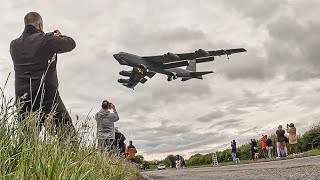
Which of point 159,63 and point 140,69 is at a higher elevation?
point 159,63

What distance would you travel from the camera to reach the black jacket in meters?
4.90

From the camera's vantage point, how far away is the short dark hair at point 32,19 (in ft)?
16.8

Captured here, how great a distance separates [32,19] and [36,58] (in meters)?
0.48

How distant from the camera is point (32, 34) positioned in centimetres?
509

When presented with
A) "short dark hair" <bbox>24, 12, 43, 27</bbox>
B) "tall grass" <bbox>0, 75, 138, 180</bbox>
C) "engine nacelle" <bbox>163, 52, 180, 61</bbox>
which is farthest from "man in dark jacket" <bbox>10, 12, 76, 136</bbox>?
"engine nacelle" <bbox>163, 52, 180, 61</bbox>

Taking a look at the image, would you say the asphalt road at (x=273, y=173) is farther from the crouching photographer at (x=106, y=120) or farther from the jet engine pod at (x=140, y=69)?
the jet engine pod at (x=140, y=69)

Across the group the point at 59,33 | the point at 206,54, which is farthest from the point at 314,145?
the point at 59,33

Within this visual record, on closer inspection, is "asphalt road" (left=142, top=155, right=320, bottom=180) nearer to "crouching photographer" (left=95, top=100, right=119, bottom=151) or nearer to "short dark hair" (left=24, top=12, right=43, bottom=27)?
"crouching photographer" (left=95, top=100, right=119, bottom=151)

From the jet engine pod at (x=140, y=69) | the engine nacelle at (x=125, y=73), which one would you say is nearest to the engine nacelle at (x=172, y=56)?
the jet engine pod at (x=140, y=69)

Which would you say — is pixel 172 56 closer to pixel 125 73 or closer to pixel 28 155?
pixel 125 73

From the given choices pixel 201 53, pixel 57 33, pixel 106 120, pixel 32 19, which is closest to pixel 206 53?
pixel 201 53

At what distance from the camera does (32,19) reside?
5117 millimetres

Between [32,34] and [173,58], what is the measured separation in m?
34.8

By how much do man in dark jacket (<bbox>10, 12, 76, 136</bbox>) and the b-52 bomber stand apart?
34.4 meters
